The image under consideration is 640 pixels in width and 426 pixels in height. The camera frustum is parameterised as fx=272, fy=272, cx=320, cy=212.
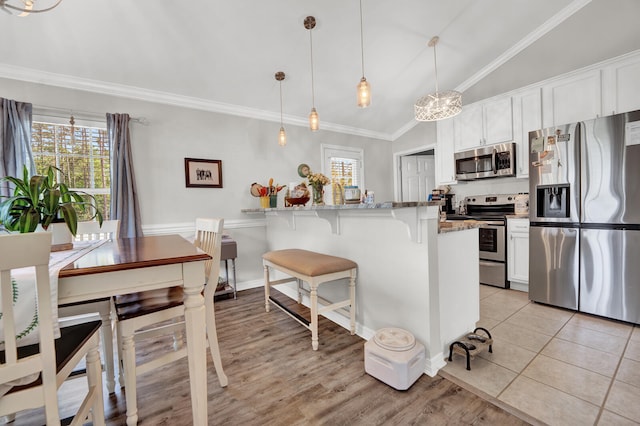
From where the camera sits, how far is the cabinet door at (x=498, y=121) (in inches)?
139

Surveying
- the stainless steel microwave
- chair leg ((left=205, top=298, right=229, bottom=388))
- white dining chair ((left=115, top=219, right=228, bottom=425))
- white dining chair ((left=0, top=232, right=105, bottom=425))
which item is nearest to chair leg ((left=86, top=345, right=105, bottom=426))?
white dining chair ((left=115, top=219, right=228, bottom=425))

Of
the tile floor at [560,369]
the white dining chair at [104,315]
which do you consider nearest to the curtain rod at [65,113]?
the white dining chair at [104,315]

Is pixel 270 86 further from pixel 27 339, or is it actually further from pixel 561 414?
pixel 561 414

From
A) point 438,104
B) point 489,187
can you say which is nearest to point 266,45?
point 438,104

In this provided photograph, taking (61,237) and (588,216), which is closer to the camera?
(61,237)

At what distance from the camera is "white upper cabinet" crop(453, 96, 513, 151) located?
3559 mm

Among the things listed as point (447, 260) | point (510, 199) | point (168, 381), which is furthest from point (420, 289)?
point (510, 199)

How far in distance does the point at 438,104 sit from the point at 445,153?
4.19ft

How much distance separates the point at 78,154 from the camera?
2.83 metres

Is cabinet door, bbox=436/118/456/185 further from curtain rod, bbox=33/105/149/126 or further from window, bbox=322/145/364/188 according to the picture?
curtain rod, bbox=33/105/149/126

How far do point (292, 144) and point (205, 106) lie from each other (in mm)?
1277

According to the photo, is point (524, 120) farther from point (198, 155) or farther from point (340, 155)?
point (198, 155)

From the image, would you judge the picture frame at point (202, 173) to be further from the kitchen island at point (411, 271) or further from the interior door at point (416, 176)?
the interior door at point (416, 176)

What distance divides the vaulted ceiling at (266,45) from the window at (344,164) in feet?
2.85
